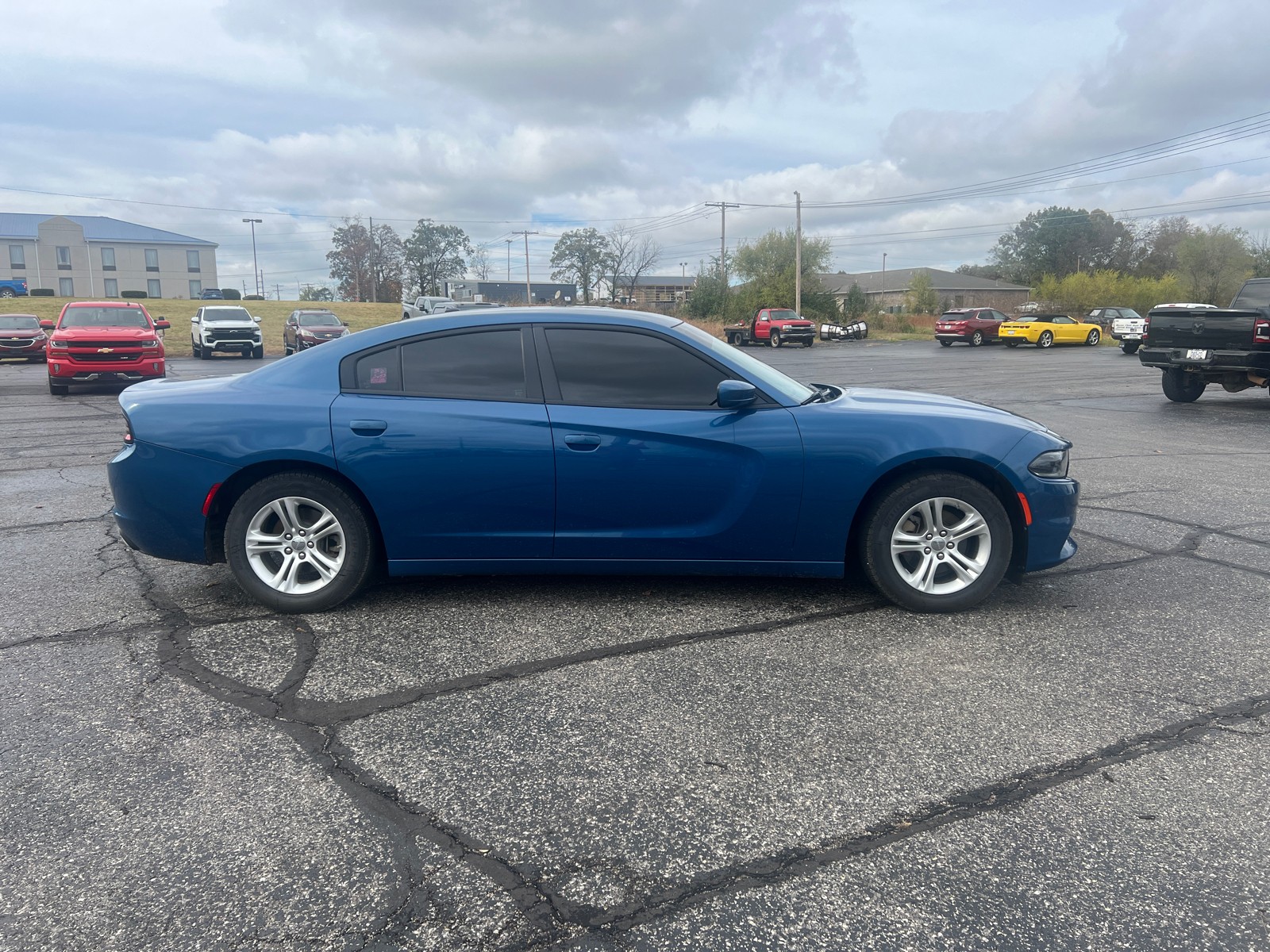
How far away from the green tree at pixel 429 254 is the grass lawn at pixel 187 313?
2642 centimetres

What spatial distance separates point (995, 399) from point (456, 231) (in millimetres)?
90517

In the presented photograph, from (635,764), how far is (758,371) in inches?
91.2

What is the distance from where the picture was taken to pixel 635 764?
2.95m

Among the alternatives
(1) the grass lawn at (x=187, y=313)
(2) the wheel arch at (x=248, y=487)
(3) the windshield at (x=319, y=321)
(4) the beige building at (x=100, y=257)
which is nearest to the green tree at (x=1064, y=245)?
(1) the grass lawn at (x=187, y=313)

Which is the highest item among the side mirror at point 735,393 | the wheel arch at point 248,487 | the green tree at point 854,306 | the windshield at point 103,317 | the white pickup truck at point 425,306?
the green tree at point 854,306

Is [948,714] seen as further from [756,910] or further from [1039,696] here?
[756,910]

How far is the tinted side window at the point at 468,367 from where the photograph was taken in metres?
4.40

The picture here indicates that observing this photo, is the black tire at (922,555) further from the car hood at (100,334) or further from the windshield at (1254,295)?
the car hood at (100,334)

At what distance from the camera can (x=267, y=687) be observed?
3566mm

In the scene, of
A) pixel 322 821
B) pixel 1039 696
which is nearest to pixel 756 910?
pixel 322 821

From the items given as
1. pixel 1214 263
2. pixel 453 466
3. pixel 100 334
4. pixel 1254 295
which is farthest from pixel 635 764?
pixel 1214 263

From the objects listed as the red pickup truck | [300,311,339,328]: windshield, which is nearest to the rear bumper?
[300,311,339,328]: windshield

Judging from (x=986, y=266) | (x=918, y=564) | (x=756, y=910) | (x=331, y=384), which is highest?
(x=986, y=266)

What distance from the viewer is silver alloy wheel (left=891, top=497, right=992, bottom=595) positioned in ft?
14.3
